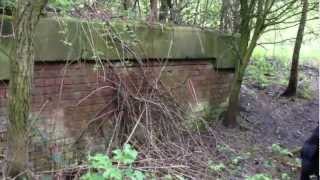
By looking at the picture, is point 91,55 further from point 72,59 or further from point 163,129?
point 163,129

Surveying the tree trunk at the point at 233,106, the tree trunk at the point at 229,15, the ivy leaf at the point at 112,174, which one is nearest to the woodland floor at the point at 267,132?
the tree trunk at the point at 233,106

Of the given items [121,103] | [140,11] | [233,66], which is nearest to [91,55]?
[121,103]

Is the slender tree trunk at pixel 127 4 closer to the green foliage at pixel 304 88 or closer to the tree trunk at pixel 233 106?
the tree trunk at pixel 233 106

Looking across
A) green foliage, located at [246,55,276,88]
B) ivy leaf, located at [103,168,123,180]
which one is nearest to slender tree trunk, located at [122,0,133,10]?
ivy leaf, located at [103,168,123,180]

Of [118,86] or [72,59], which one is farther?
[118,86]

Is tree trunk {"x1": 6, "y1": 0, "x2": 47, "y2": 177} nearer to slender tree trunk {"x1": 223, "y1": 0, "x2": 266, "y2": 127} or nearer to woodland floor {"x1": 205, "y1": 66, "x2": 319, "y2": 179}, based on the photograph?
woodland floor {"x1": 205, "y1": 66, "x2": 319, "y2": 179}

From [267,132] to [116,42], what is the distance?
3319 millimetres

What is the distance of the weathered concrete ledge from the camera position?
17.0 feet

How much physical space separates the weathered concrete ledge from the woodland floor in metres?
→ 1.19

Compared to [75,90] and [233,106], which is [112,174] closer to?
[75,90]

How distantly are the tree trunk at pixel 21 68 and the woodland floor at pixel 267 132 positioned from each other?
258 cm

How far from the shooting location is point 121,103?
5.89m

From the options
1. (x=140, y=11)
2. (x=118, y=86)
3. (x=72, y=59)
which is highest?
(x=140, y=11)

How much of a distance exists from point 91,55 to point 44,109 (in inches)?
33.4
